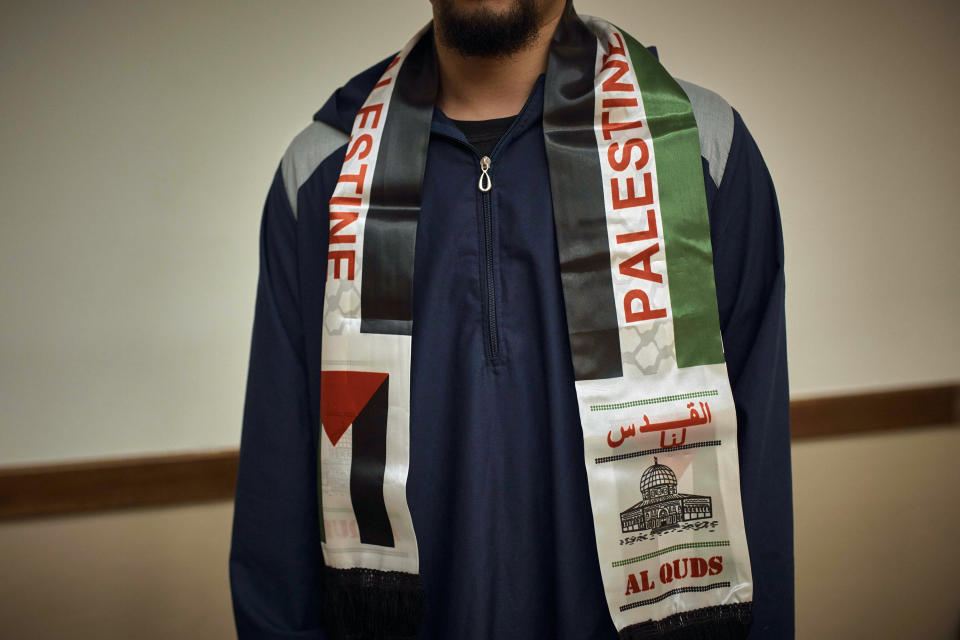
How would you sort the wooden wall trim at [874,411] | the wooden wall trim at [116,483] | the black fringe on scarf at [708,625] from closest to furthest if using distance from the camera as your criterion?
the black fringe on scarf at [708,625], the wooden wall trim at [116,483], the wooden wall trim at [874,411]

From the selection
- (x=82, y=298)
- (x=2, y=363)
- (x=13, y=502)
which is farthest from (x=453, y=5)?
(x=13, y=502)

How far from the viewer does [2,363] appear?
1674 millimetres

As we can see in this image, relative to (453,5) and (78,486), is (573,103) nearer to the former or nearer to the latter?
(453,5)

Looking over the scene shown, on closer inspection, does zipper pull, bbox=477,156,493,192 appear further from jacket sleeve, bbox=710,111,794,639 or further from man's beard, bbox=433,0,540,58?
jacket sleeve, bbox=710,111,794,639

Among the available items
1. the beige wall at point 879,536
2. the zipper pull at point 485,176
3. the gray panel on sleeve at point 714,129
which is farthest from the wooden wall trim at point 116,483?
the gray panel on sleeve at point 714,129

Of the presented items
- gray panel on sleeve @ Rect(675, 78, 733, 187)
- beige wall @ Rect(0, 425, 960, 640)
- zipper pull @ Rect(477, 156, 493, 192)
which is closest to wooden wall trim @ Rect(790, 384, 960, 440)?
beige wall @ Rect(0, 425, 960, 640)

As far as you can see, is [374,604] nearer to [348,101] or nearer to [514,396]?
[514,396]

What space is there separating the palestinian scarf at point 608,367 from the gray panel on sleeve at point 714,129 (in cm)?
3

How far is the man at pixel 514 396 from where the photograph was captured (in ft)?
3.17

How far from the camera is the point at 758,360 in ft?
3.30

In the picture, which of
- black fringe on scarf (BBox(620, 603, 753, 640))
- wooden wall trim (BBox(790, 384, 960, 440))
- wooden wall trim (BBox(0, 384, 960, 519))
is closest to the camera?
black fringe on scarf (BBox(620, 603, 753, 640))

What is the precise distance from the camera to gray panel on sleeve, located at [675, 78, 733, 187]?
103 centimetres

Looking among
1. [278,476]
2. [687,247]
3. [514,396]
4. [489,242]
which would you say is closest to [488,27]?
[489,242]

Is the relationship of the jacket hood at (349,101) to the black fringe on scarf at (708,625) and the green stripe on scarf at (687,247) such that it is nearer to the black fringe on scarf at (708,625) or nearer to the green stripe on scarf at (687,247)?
the green stripe on scarf at (687,247)
